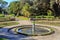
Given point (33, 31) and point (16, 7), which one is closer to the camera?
point (33, 31)

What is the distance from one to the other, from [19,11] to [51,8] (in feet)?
29.7

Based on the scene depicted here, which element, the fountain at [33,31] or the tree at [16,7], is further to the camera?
the tree at [16,7]

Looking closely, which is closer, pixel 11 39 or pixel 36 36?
pixel 11 39

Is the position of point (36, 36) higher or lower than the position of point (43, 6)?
lower

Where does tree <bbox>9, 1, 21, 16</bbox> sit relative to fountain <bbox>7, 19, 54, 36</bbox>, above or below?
above

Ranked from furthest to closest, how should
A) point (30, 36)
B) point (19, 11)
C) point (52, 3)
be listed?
point (19, 11) < point (52, 3) < point (30, 36)

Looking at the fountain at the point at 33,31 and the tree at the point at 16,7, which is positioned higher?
the tree at the point at 16,7

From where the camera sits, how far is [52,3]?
30.8 m

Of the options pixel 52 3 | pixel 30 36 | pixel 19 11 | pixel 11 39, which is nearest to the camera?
pixel 11 39

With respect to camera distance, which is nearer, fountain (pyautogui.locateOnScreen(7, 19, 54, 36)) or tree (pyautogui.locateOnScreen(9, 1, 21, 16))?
fountain (pyautogui.locateOnScreen(7, 19, 54, 36))

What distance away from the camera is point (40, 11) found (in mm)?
31922

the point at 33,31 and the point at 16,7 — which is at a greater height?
the point at 16,7

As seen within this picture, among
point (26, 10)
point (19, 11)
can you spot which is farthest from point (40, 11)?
point (19, 11)

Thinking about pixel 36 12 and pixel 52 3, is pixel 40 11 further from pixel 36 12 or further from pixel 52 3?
pixel 52 3
